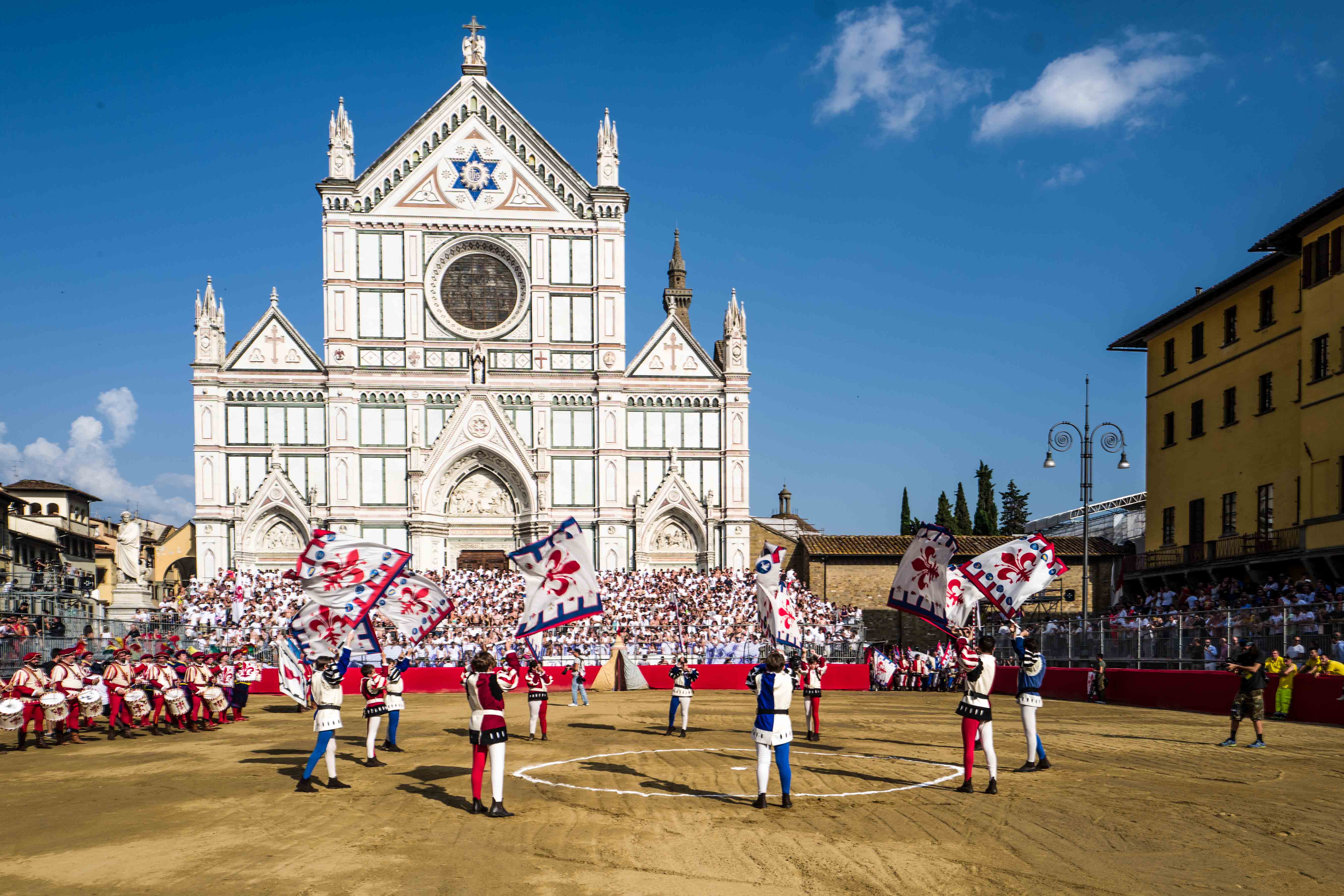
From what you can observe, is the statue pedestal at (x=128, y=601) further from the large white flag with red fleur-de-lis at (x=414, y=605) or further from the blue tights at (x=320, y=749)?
the blue tights at (x=320, y=749)

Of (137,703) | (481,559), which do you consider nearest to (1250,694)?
(137,703)

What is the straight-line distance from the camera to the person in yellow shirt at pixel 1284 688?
27.9 meters

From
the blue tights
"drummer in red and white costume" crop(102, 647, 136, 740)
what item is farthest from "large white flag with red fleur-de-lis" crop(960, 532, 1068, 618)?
"drummer in red and white costume" crop(102, 647, 136, 740)

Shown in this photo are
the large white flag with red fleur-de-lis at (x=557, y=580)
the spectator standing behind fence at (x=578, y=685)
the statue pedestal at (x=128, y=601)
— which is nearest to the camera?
the large white flag with red fleur-de-lis at (x=557, y=580)

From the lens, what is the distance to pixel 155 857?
13.1m

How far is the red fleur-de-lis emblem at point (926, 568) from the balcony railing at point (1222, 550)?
71.5ft

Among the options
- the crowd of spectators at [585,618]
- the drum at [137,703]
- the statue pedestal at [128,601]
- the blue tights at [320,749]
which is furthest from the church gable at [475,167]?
the blue tights at [320,749]

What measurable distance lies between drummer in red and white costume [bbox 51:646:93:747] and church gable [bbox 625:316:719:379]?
40.9 metres

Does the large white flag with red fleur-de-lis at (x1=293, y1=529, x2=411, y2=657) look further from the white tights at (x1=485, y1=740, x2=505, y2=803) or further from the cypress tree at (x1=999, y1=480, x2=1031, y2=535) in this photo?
the cypress tree at (x1=999, y1=480, x2=1031, y2=535)

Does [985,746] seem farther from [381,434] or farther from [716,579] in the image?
[381,434]

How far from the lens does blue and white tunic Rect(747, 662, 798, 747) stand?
15.4m

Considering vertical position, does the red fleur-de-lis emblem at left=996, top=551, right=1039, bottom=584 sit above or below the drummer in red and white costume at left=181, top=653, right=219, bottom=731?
above

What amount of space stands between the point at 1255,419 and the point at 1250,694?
24941mm

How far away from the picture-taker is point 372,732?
66.8ft
